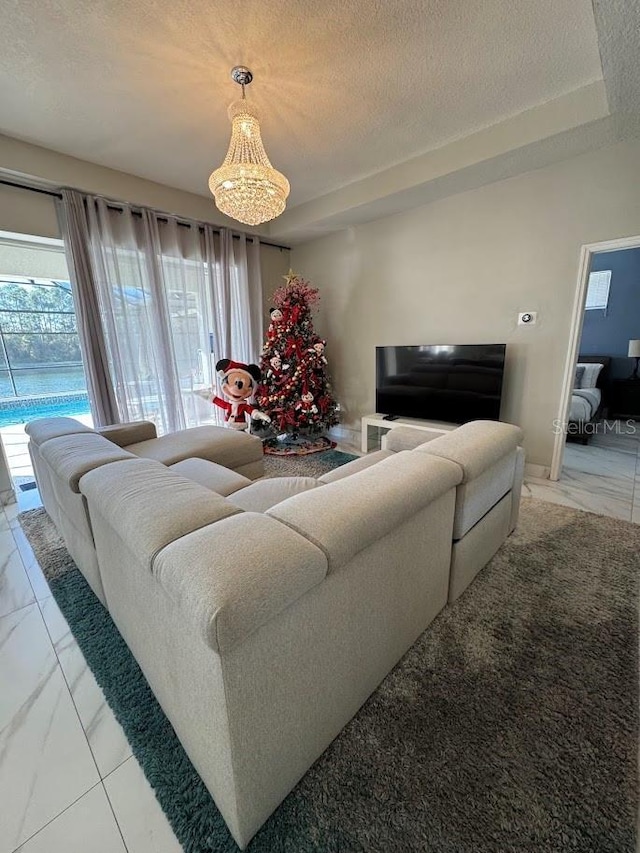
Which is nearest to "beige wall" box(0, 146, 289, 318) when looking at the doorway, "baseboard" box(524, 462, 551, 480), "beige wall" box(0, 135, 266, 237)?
"beige wall" box(0, 135, 266, 237)

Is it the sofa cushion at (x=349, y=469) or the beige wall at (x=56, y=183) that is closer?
the sofa cushion at (x=349, y=469)

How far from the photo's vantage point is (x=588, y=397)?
4090mm

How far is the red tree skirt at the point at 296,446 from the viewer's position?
3859mm

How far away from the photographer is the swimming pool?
405 centimetres

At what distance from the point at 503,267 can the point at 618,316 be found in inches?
126

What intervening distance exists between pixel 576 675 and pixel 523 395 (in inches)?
89.7

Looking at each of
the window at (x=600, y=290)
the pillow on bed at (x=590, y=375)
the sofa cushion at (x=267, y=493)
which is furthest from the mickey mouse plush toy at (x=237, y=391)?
the window at (x=600, y=290)

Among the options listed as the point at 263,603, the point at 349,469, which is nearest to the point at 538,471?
the point at 349,469

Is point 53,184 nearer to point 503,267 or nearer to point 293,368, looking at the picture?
point 293,368

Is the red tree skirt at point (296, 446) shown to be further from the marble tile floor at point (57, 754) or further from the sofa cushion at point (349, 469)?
the marble tile floor at point (57, 754)

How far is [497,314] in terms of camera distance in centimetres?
307

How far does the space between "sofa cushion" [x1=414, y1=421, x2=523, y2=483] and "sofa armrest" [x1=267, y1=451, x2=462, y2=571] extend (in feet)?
0.38

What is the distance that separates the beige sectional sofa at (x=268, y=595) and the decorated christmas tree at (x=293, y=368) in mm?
2507

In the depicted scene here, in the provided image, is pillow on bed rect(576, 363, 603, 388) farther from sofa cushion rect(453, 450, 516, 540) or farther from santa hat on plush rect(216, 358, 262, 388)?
santa hat on plush rect(216, 358, 262, 388)
